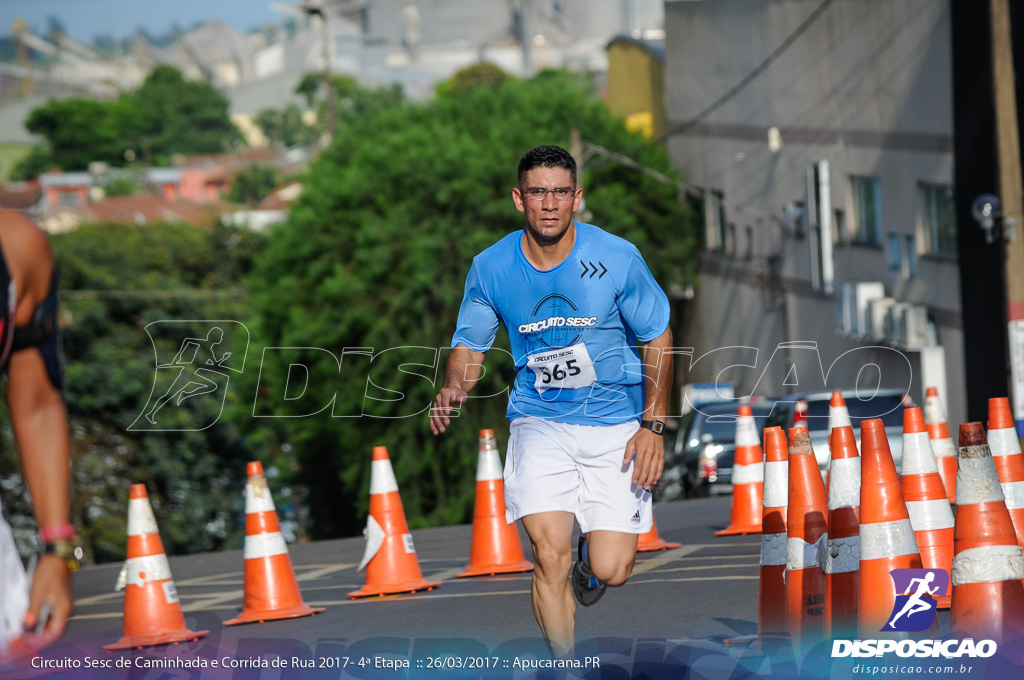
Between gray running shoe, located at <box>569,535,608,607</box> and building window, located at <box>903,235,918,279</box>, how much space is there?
66.0 ft

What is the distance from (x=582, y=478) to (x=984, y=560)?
1696 millimetres

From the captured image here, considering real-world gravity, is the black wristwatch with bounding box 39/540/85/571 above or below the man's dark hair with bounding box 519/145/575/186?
below

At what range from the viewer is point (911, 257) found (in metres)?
26.0

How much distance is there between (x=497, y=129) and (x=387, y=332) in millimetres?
8879

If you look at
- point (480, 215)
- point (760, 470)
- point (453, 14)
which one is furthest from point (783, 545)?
point (453, 14)

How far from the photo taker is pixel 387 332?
3238cm

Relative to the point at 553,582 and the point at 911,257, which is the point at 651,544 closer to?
the point at 553,582

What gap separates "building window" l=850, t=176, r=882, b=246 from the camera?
90.2ft

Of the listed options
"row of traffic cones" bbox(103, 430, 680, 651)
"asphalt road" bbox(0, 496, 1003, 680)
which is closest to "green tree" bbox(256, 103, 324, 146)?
"row of traffic cones" bbox(103, 430, 680, 651)

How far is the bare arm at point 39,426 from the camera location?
347 cm

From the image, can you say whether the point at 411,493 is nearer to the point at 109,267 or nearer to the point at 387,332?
the point at 387,332

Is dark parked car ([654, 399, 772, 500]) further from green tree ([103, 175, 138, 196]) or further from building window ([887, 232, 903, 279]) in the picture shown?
green tree ([103, 175, 138, 196])

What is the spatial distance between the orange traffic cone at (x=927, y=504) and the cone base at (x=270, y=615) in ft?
14.2

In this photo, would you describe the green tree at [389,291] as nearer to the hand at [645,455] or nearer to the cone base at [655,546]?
the cone base at [655,546]
